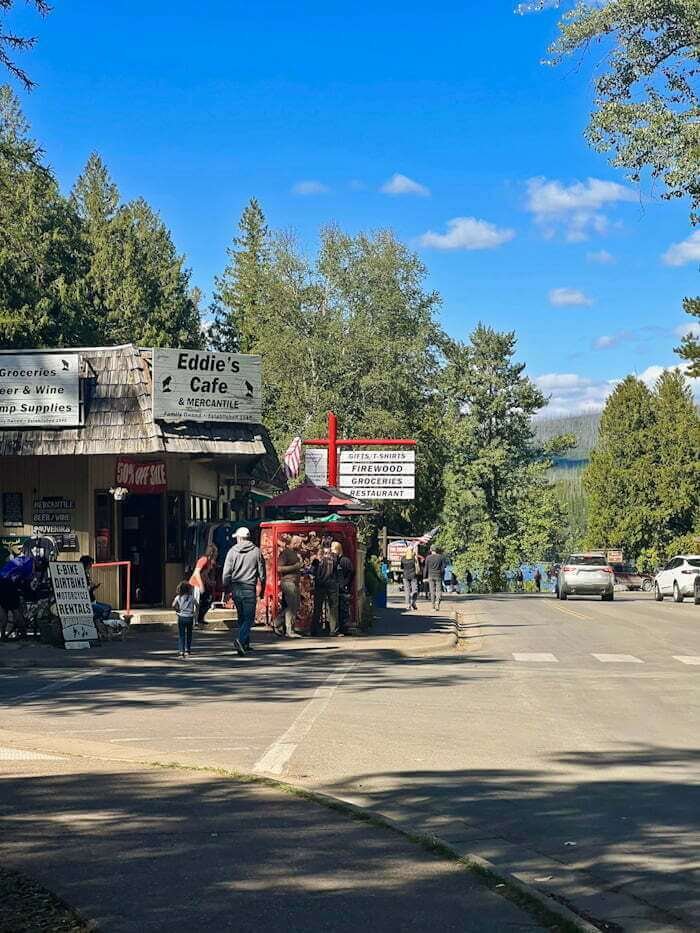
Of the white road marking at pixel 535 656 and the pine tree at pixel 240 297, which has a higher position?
the pine tree at pixel 240 297

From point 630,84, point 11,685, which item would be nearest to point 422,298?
point 630,84

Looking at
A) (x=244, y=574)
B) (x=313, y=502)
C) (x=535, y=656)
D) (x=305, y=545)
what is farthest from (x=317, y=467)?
(x=244, y=574)

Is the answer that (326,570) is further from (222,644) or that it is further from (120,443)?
(120,443)

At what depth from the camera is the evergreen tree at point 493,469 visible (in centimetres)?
8781

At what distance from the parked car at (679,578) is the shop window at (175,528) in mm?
20300

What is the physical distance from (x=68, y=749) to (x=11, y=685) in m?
5.66

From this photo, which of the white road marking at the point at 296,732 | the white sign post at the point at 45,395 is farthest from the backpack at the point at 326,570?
the white sign post at the point at 45,395

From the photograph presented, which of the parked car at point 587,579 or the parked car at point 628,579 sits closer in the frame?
the parked car at point 587,579

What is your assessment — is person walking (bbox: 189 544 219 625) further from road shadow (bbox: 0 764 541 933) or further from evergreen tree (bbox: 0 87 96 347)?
evergreen tree (bbox: 0 87 96 347)

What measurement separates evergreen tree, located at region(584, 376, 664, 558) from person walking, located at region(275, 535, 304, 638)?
6929 cm

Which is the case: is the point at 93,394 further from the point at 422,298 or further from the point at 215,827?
the point at 422,298

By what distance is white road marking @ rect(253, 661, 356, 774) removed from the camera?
9.83 m

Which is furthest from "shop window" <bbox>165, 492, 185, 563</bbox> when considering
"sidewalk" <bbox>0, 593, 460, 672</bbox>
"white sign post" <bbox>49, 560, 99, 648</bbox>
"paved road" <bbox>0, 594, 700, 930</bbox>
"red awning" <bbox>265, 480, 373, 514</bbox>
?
"white sign post" <bbox>49, 560, 99, 648</bbox>

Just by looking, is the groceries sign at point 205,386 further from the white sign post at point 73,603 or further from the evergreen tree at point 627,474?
the evergreen tree at point 627,474
